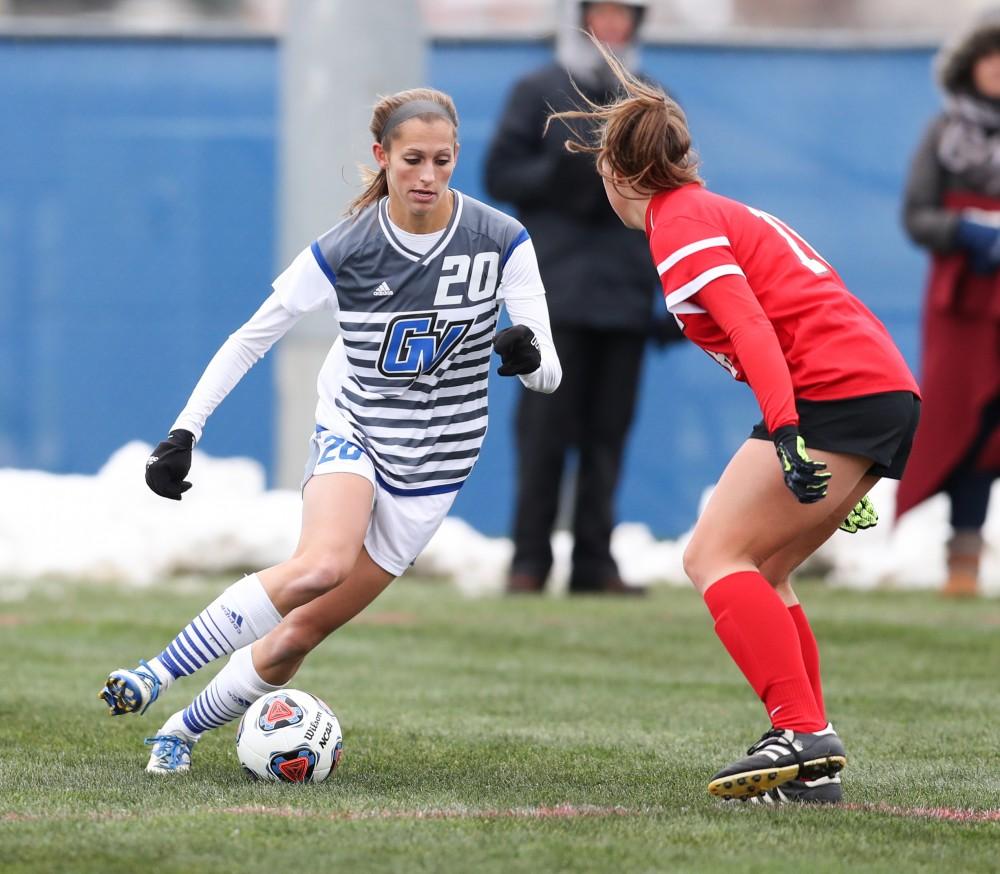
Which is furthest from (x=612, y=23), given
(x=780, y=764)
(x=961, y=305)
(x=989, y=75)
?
(x=780, y=764)

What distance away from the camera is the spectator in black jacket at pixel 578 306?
9922mm

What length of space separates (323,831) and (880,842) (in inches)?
48.5

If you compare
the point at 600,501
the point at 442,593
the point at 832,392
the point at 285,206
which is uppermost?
the point at 832,392

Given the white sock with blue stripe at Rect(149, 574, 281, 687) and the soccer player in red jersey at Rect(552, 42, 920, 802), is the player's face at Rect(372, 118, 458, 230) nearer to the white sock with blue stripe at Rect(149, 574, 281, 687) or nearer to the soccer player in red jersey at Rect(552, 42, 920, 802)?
the soccer player in red jersey at Rect(552, 42, 920, 802)

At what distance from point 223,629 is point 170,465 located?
458 mm

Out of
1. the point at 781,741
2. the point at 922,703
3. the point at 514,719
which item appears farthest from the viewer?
the point at 922,703

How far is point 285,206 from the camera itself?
38.1 ft

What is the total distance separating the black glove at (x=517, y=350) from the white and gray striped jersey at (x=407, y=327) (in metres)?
0.10

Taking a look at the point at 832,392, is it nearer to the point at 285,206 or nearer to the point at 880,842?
the point at 880,842

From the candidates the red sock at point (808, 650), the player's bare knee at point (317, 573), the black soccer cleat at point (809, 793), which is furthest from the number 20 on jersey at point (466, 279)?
the black soccer cleat at point (809, 793)

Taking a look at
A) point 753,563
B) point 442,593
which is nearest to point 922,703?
point 753,563

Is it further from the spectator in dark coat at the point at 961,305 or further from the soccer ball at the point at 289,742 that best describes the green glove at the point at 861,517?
the spectator in dark coat at the point at 961,305

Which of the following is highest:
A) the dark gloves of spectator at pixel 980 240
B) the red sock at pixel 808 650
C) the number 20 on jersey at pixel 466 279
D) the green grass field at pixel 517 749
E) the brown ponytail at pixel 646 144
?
the brown ponytail at pixel 646 144

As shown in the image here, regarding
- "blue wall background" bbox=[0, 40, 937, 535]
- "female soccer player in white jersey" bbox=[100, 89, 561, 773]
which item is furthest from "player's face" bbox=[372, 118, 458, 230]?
"blue wall background" bbox=[0, 40, 937, 535]
